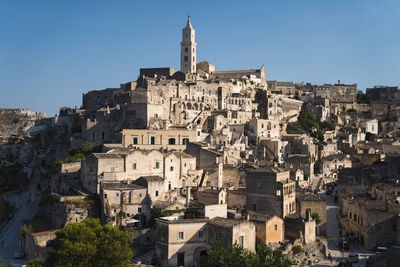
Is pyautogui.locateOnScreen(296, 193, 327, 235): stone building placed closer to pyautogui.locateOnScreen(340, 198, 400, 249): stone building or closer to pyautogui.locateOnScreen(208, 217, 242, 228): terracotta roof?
pyautogui.locateOnScreen(340, 198, 400, 249): stone building

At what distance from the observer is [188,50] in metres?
93.0

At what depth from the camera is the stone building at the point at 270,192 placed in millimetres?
40062

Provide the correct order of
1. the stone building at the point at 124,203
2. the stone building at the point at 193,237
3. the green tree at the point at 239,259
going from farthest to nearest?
the stone building at the point at 124,203, the stone building at the point at 193,237, the green tree at the point at 239,259

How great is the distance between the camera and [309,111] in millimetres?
86125

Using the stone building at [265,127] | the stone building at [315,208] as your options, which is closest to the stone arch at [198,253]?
the stone building at [315,208]

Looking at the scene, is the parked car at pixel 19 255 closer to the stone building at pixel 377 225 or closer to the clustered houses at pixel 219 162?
the clustered houses at pixel 219 162

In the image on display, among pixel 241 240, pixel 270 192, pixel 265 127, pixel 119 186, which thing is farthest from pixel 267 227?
pixel 265 127

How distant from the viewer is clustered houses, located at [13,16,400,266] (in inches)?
1519

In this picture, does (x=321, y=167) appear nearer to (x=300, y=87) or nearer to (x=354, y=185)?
(x=354, y=185)

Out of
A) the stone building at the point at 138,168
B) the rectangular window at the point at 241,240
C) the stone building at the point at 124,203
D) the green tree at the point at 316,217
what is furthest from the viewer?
the stone building at the point at 138,168

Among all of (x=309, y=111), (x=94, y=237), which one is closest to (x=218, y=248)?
(x=94, y=237)

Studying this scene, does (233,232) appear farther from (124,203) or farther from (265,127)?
(265,127)

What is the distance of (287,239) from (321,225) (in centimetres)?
464

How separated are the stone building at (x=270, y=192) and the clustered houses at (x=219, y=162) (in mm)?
91
